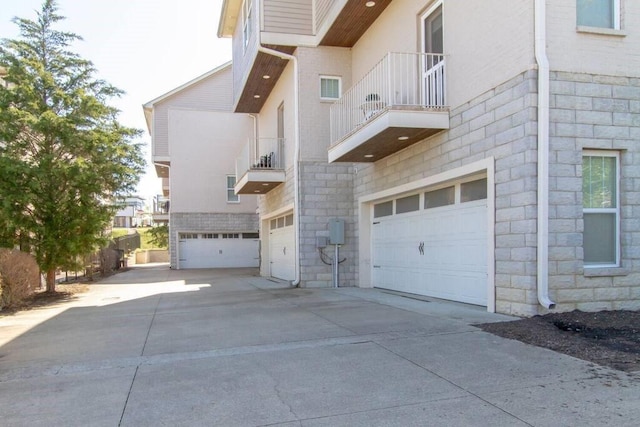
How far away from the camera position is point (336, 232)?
43.9 ft

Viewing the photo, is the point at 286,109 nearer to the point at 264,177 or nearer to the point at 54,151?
the point at 264,177

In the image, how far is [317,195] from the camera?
45.1ft

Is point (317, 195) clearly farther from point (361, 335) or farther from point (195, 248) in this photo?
point (195, 248)

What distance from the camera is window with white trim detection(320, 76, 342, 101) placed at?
14.1m

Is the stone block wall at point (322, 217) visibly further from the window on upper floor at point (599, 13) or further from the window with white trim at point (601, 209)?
the window on upper floor at point (599, 13)

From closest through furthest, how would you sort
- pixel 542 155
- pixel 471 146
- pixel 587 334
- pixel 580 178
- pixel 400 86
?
pixel 587 334 → pixel 542 155 → pixel 580 178 → pixel 471 146 → pixel 400 86

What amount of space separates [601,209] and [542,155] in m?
1.36

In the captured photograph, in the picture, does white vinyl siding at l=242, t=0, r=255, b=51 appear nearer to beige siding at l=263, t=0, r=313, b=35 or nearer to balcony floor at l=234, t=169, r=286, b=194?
beige siding at l=263, t=0, r=313, b=35

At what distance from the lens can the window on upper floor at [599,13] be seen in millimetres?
7477

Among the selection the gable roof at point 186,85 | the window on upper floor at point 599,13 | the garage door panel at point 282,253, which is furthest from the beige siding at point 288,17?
the gable roof at point 186,85

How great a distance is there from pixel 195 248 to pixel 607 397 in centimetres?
2545

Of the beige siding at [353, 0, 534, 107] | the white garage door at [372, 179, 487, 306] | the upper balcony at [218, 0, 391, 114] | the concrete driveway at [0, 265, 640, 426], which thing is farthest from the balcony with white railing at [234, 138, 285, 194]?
the concrete driveway at [0, 265, 640, 426]

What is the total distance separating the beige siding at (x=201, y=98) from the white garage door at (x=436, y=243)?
18785 millimetres

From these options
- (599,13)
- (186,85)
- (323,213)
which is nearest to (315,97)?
(323,213)
